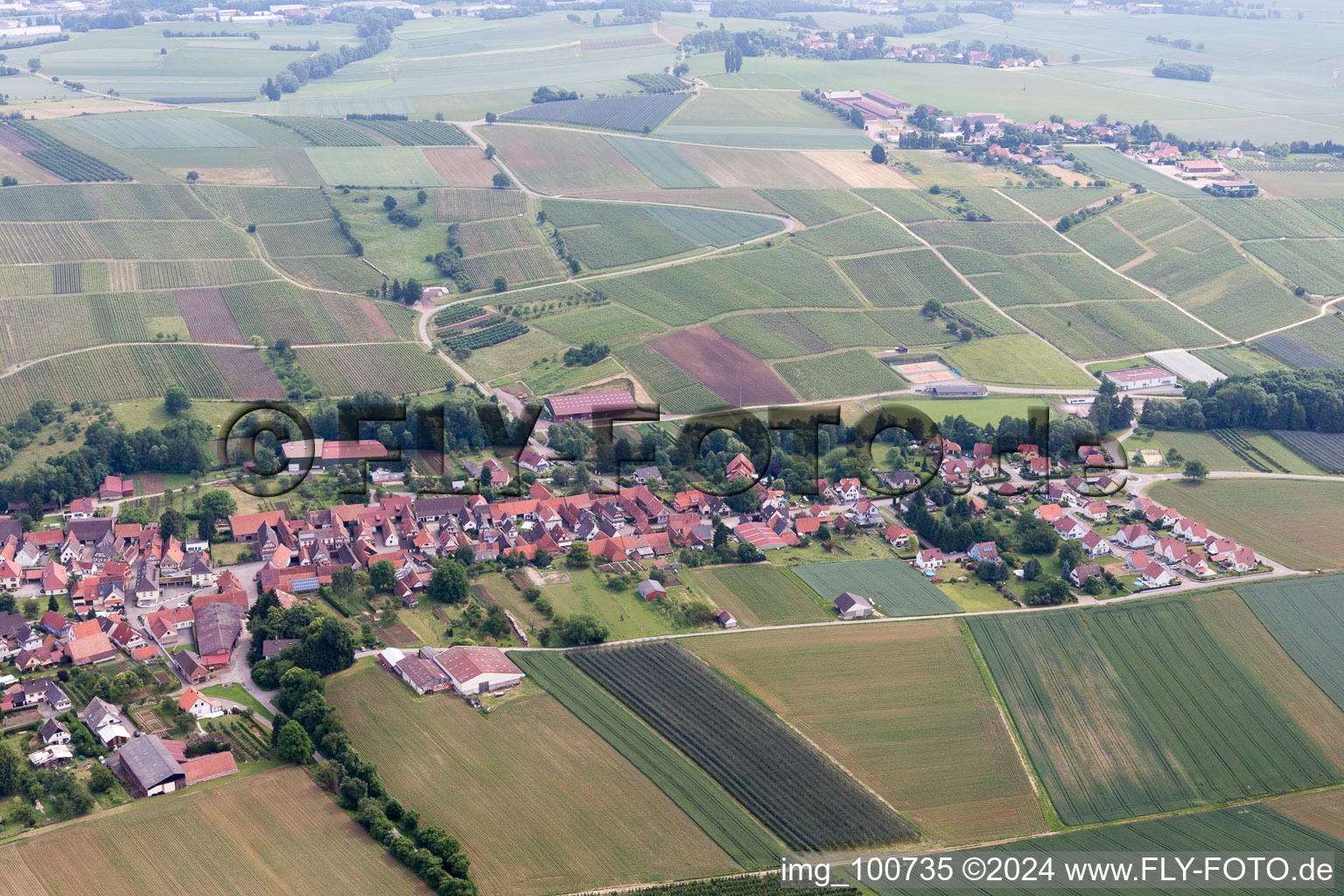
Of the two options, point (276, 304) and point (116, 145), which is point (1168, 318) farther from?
point (116, 145)

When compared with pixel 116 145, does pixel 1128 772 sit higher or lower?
lower

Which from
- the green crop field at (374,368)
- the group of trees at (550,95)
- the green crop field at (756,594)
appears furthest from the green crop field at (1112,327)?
the group of trees at (550,95)

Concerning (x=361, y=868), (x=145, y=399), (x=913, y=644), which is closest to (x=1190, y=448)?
(x=913, y=644)

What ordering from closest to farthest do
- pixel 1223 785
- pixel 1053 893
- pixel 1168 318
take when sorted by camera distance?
pixel 1053 893, pixel 1223 785, pixel 1168 318

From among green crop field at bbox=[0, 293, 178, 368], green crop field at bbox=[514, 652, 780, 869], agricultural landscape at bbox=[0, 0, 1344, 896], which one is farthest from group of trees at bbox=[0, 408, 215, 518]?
green crop field at bbox=[514, 652, 780, 869]

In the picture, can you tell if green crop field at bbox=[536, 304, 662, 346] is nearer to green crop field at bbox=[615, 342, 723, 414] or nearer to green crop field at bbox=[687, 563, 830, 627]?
green crop field at bbox=[615, 342, 723, 414]

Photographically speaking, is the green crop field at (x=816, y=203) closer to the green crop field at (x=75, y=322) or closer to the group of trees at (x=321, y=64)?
the green crop field at (x=75, y=322)
